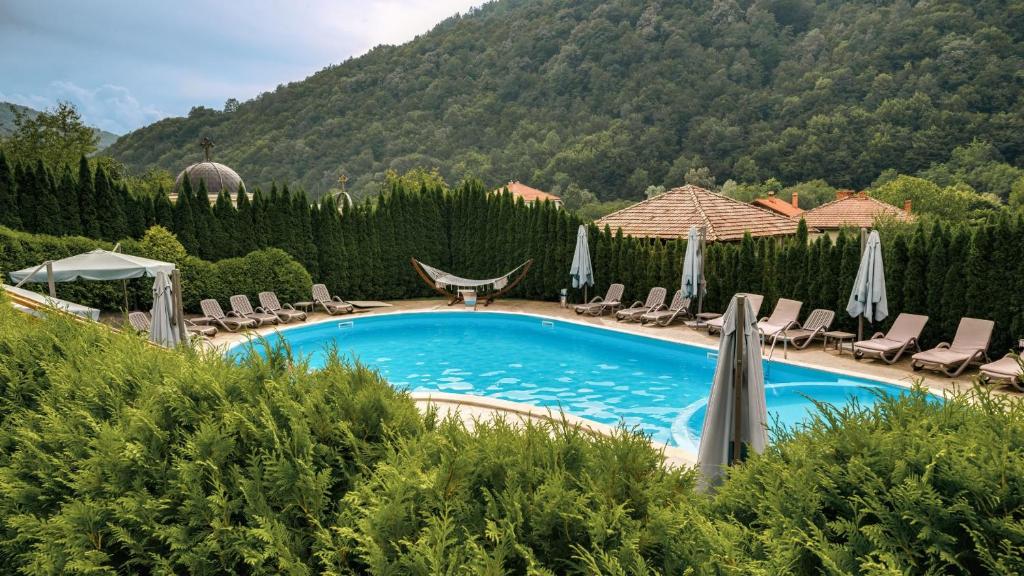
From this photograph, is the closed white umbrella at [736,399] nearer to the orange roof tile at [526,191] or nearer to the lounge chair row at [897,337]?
the lounge chair row at [897,337]

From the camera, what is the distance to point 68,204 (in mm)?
14539

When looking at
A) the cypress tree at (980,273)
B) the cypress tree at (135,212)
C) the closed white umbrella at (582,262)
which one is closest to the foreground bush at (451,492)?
the cypress tree at (980,273)

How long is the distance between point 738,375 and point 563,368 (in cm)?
693

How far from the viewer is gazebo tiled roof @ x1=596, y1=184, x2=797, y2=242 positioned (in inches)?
671

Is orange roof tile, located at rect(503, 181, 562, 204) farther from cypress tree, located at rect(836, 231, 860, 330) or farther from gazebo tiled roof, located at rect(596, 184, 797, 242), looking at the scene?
cypress tree, located at rect(836, 231, 860, 330)

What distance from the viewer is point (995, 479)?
5.23 ft

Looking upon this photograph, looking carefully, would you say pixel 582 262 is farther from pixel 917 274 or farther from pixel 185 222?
pixel 185 222

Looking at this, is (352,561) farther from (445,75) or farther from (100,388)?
(445,75)

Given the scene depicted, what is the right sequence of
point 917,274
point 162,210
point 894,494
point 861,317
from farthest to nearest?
point 162,210, point 861,317, point 917,274, point 894,494

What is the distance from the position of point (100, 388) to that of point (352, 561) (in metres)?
1.78

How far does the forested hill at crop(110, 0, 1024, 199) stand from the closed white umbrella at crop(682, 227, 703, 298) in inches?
1063

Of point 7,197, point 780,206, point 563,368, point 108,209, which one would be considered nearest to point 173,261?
point 108,209

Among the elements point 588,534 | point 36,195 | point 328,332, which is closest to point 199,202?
point 36,195

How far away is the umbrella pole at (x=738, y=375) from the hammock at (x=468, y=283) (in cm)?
1173
